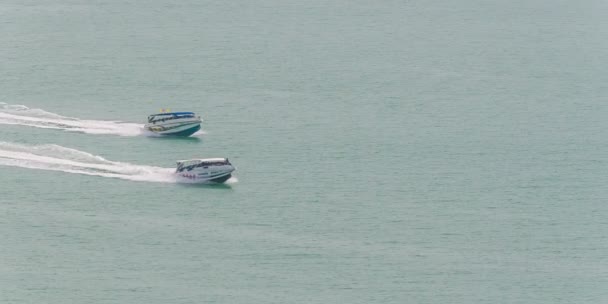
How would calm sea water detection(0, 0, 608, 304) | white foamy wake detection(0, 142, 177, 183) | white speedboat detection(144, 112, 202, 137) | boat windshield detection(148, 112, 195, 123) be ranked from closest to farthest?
calm sea water detection(0, 0, 608, 304) < white foamy wake detection(0, 142, 177, 183) < white speedboat detection(144, 112, 202, 137) < boat windshield detection(148, 112, 195, 123)

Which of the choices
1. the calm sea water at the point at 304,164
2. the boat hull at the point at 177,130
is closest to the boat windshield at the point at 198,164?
the calm sea water at the point at 304,164

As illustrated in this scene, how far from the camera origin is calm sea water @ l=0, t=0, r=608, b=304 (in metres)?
124

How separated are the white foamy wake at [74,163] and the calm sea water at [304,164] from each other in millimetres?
230

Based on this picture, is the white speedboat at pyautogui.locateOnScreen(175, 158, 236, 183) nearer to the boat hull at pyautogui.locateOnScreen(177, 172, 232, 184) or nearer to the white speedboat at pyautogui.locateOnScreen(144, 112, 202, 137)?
the boat hull at pyautogui.locateOnScreen(177, 172, 232, 184)

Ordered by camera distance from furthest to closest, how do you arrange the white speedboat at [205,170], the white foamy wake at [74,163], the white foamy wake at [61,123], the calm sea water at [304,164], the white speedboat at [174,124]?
the white speedboat at [174,124] → the white foamy wake at [61,123] → the white foamy wake at [74,163] → the white speedboat at [205,170] → the calm sea water at [304,164]

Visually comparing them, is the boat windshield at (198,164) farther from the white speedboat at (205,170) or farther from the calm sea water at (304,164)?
the calm sea water at (304,164)

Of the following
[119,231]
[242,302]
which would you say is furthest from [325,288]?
[119,231]

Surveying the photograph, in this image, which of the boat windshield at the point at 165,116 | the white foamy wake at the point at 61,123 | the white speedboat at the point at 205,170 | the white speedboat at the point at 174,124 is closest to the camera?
the white speedboat at the point at 205,170

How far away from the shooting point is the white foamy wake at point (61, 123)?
15325 cm

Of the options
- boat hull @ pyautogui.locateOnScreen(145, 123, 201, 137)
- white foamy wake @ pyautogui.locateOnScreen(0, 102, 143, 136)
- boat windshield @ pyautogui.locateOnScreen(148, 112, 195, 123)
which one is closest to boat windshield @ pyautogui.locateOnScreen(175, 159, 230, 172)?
boat hull @ pyautogui.locateOnScreen(145, 123, 201, 137)

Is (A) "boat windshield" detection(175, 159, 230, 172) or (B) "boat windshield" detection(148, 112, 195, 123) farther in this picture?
(B) "boat windshield" detection(148, 112, 195, 123)

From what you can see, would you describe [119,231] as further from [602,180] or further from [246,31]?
[246,31]

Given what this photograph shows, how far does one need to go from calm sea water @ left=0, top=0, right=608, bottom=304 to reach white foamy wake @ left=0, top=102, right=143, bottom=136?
27cm

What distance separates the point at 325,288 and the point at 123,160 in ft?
99.0
